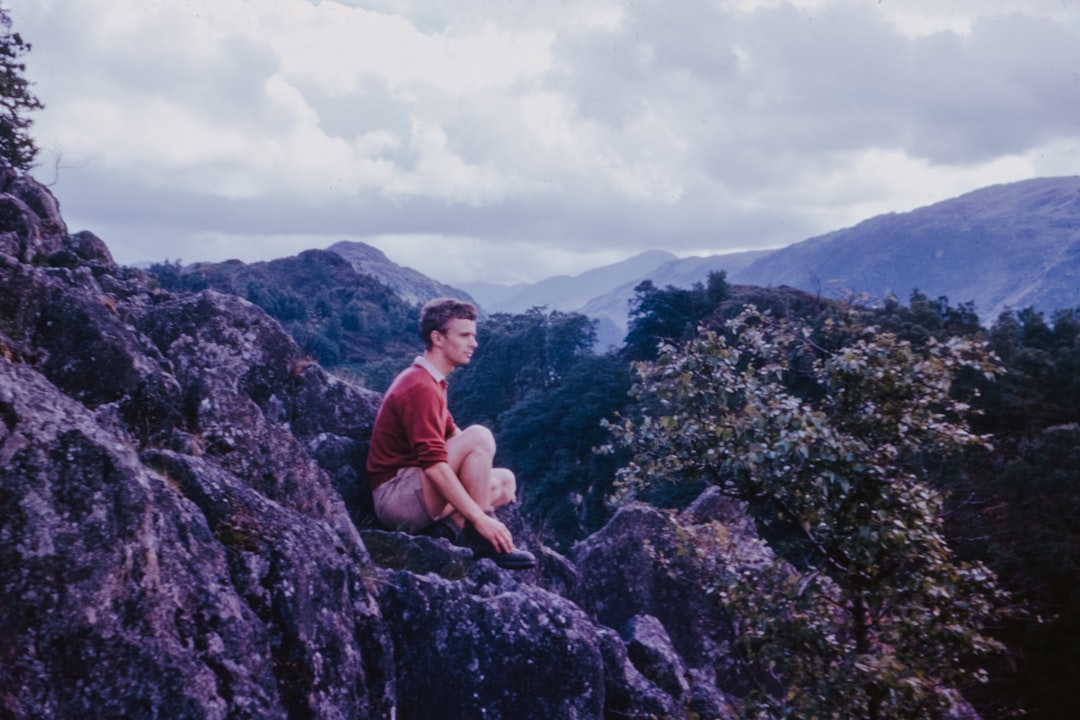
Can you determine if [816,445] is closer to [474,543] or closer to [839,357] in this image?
[839,357]

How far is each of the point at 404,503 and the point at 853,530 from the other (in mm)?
4628

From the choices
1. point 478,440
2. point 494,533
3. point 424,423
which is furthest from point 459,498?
point 424,423

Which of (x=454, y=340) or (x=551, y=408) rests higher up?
(x=454, y=340)

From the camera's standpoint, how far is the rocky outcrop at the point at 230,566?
397 centimetres

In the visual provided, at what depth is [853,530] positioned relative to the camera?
658cm

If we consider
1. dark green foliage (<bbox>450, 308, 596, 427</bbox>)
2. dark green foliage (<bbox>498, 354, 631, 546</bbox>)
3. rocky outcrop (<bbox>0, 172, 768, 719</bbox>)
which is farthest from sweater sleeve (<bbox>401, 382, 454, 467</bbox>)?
dark green foliage (<bbox>450, 308, 596, 427</bbox>)

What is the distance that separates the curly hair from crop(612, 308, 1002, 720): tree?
2437 mm

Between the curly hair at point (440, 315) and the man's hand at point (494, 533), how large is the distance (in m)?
2.11

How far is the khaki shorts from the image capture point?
816 centimetres

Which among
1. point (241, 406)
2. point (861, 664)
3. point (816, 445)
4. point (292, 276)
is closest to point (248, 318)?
point (241, 406)

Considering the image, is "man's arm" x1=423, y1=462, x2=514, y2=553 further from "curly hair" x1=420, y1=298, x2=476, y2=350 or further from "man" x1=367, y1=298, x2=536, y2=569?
"curly hair" x1=420, y1=298, x2=476, y2=350

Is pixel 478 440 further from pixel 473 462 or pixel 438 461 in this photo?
pixel 438 461

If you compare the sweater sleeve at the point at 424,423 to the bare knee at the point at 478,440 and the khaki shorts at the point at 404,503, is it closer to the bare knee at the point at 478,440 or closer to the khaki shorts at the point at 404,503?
the bare knee at the point at 478,440

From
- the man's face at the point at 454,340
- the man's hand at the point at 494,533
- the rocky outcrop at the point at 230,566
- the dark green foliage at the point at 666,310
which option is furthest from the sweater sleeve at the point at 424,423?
the dark green foliage at the point at 666,310
